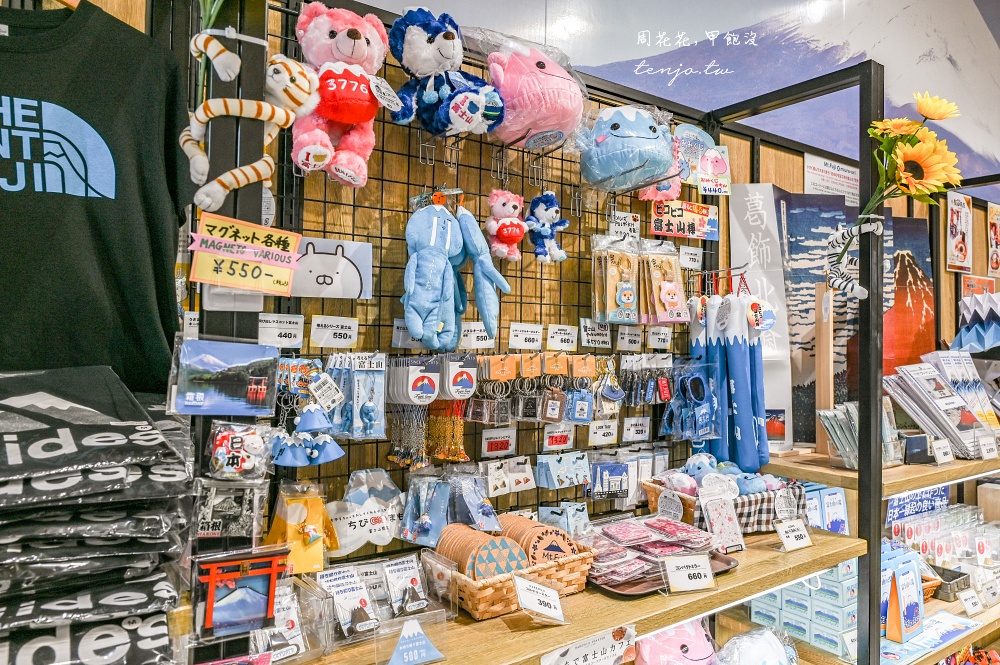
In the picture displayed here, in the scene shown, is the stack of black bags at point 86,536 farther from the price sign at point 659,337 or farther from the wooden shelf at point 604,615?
the price sign at point 659,337

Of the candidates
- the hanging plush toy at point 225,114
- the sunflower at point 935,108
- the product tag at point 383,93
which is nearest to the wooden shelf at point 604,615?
the hanging plush toy at point 225,114

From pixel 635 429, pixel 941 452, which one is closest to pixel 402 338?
pixel 635 429

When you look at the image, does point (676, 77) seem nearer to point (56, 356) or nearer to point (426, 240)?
point (426, 240)

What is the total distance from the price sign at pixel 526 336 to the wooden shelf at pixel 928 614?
112cm

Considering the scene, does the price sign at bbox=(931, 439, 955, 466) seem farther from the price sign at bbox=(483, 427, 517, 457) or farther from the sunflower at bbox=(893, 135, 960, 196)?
the price sign at bbox=(483, 427, 517, 457)

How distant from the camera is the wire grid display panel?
1399 mm

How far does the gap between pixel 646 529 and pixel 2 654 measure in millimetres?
1362

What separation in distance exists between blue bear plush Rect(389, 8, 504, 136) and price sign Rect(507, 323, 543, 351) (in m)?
0.52

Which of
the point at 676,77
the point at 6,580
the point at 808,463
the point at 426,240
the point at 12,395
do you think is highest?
the point at 676,77

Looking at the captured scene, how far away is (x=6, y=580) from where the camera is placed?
0.58m

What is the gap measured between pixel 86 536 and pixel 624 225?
1.60m

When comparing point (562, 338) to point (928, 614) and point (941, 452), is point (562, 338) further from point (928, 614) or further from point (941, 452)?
point (928, 614)

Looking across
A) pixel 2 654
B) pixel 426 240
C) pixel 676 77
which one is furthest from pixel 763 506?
pixel 2 654

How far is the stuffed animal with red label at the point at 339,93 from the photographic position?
123 cm
